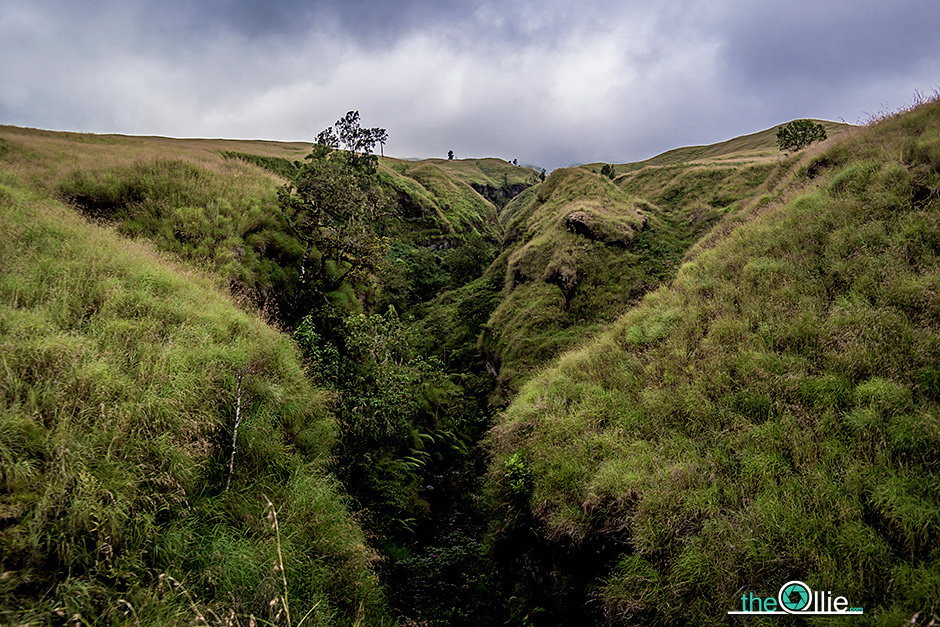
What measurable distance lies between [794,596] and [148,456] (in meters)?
8.33

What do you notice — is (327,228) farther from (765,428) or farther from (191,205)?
(765,428)

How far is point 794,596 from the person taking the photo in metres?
4.51

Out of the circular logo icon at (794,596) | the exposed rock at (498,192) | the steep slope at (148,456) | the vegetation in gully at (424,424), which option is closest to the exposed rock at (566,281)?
the vegetation in gully at (424,424)

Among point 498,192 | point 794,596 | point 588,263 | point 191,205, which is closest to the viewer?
point 794,596

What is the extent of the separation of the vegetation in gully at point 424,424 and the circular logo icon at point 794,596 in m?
0.10

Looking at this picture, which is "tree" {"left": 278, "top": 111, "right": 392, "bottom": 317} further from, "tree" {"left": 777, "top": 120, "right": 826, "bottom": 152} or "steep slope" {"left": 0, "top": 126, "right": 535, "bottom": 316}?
"tree" {"left": 777, "top": 120, "right": 826, "bottom": 152}

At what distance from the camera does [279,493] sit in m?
5.87

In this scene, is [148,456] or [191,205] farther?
[191,205]

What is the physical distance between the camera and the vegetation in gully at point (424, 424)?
419cm

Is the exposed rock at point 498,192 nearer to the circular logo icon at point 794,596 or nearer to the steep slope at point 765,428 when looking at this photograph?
the steep slope at point 765,428

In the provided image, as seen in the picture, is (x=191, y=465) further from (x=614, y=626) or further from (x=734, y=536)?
(x=734, y=536)

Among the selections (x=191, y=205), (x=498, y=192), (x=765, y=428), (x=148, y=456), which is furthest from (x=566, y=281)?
(x=498, y=192)

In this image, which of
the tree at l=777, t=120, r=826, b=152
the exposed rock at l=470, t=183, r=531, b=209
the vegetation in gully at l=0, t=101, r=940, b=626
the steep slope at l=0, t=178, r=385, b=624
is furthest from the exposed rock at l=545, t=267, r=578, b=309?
the exposed rock at l=470, t=183, r=531, b=209

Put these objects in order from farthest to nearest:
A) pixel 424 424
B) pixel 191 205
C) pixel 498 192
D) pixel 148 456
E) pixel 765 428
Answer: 1. pixel 498 192
2. pixel 424 424
3. pixel 191 205
4. pixel 765 428
5. pixel 148 456
